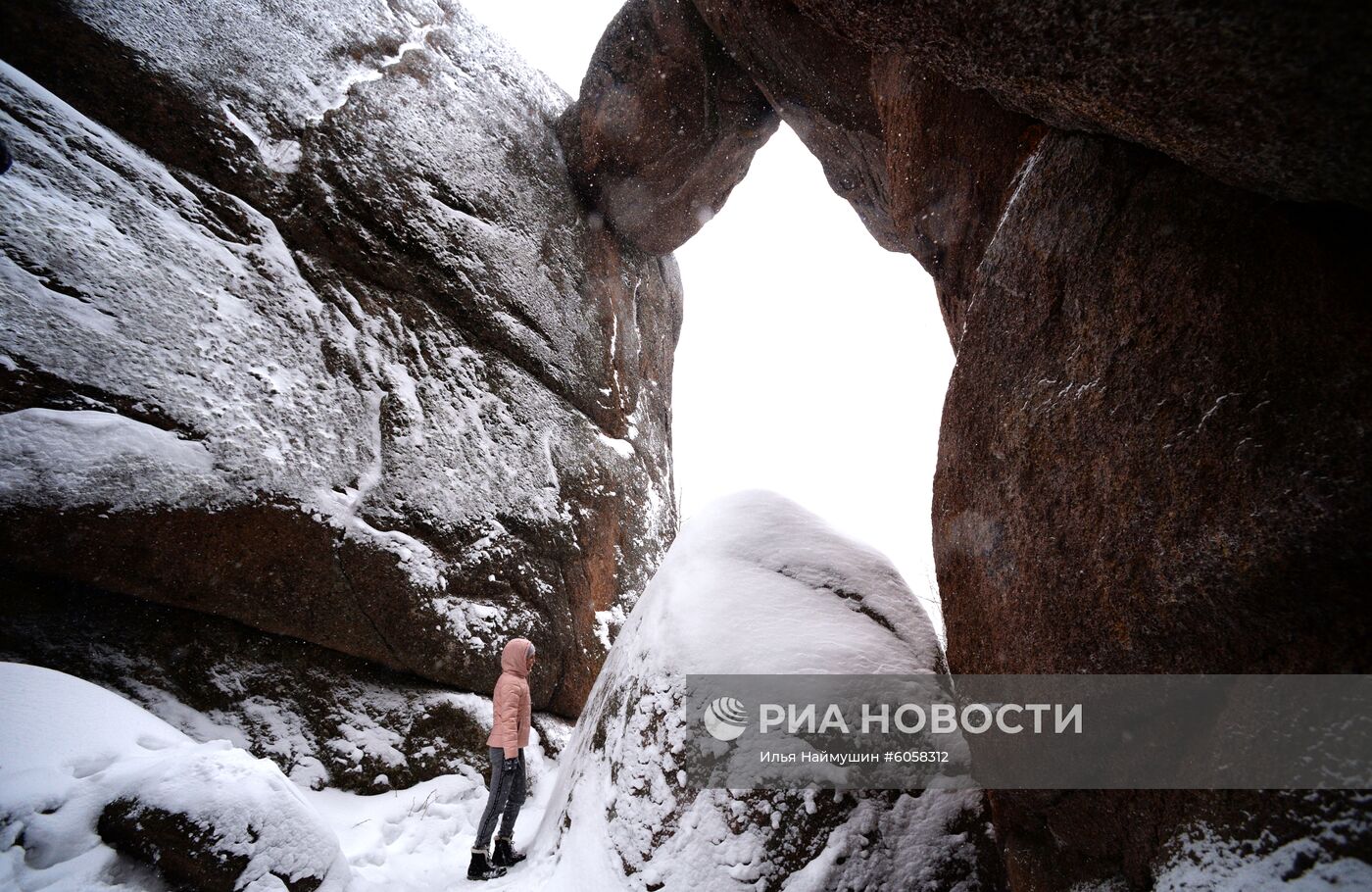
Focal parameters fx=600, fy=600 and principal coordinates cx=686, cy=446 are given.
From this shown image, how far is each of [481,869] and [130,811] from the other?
179cm

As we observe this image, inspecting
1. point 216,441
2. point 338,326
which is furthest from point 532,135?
point 216,441

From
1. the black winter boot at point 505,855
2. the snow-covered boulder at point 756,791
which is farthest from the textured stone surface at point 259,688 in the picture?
the snow-covered boulder at point 756,791

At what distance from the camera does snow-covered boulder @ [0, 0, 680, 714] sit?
4156 mm

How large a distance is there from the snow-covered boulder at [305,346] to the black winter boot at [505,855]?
77.7 inches

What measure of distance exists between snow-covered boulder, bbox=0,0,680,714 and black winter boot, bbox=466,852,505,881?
2047 millimetres

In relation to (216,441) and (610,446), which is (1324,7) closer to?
(216,441)

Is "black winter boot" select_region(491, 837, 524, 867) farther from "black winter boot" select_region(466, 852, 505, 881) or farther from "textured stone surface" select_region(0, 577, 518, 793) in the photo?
"textured stone surface" select_region(0, 577, 518, 793)

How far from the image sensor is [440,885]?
3623mm

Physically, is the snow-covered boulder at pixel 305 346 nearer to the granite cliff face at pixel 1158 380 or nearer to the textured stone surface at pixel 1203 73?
the granite cliff face at pixel 1158 380

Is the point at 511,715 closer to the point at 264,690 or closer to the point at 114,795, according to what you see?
the point at 114,795

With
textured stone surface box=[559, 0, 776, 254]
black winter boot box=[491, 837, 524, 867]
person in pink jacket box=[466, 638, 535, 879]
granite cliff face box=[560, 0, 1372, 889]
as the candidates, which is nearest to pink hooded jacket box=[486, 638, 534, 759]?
person in pink jacket box=[466, 638, 535, 879]

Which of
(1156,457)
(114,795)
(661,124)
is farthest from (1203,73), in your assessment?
(661,124)

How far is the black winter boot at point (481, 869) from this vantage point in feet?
11.7

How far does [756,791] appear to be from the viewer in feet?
9.15
